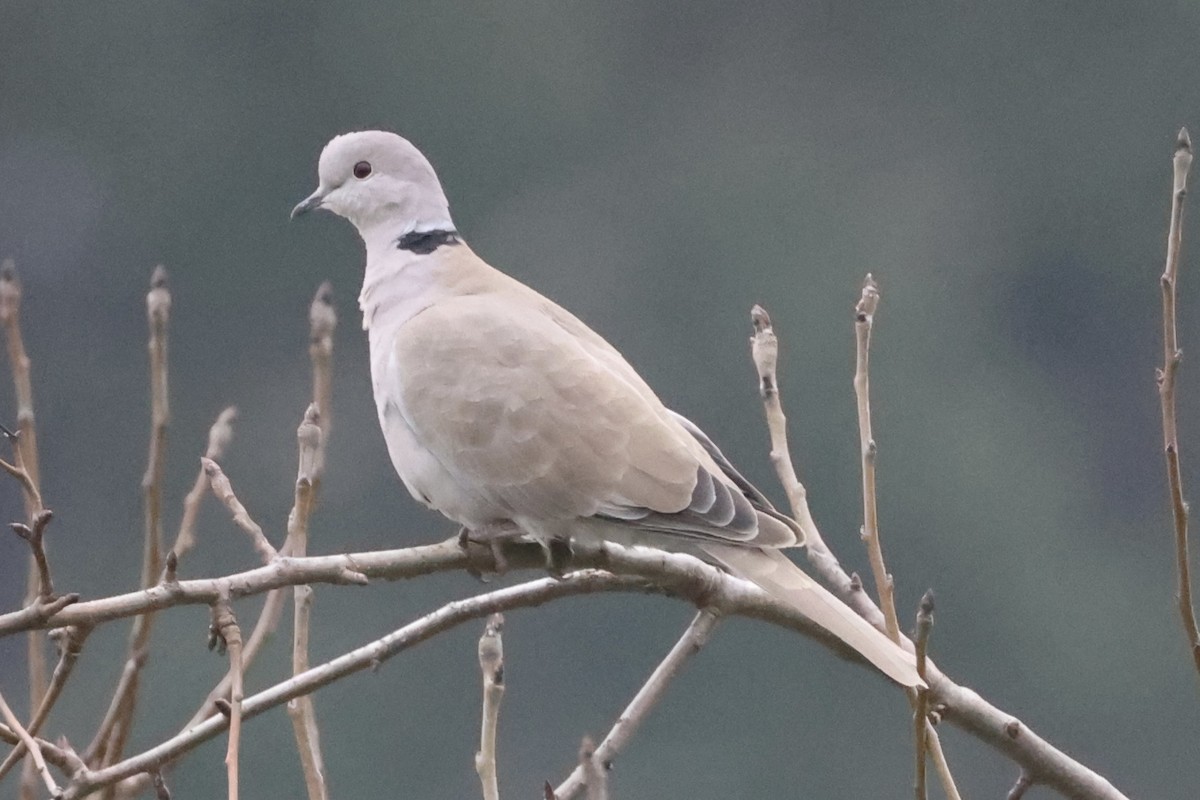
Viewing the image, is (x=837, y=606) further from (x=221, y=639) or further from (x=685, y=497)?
(x=221, y=639)

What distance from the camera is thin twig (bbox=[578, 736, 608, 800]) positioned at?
1692 mm

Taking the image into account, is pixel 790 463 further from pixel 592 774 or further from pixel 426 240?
pixel 426 240

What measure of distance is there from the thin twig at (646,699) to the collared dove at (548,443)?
12cm

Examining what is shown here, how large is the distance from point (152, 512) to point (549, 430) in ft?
2.41

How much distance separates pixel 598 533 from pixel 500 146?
513 inches

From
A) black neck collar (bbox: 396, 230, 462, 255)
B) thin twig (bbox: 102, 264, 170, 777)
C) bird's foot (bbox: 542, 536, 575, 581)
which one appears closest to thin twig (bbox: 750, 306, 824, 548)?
bird's foot (bbox: 542, 536, 575, 581)

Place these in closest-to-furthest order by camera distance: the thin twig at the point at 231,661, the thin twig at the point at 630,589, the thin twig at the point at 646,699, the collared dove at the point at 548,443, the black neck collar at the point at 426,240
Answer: the thin twig at the point at 231,661, the thin twig at the point at 630,589, the thin twig at the point at 646,699, the collared dove at the point at 548,443, the black neck collar at the point at 426,240

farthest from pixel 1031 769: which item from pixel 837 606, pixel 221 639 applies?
pixel 221 639

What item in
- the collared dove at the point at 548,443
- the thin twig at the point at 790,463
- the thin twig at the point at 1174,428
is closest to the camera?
the thin twig at the point at 1174,428

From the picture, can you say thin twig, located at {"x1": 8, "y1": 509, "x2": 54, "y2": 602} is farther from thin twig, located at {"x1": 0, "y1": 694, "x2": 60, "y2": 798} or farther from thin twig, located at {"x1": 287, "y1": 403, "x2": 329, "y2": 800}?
thin twig, located at {"x1": 287, "y1": 403, "x2": 329, "y2": 800}

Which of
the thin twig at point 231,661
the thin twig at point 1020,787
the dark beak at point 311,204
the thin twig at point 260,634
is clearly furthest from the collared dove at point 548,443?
the thin twig at point 231,661

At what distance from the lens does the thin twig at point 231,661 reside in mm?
1470

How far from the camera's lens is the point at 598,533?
8.10ft

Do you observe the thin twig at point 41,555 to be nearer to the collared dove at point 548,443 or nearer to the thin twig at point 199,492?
the thin twig at point 199,492
